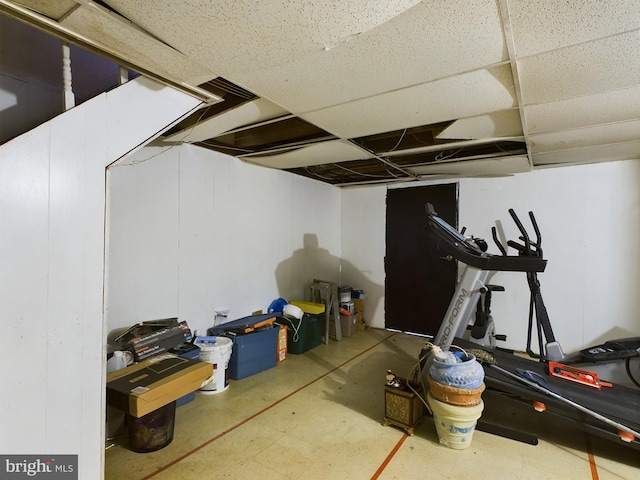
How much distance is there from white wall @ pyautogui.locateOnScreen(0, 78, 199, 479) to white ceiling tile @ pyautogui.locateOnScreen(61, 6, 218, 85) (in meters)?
0.17

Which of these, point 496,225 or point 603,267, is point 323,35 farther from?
point 603,267

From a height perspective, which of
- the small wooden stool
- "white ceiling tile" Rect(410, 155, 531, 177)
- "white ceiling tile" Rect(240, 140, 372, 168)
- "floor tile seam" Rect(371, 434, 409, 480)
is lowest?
"floor tile seam" Rect(371, 434, 409, 480)

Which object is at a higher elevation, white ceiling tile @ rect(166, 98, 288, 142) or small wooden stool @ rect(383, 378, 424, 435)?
white ceiling tile @ rect(166, 98, 288, 142)

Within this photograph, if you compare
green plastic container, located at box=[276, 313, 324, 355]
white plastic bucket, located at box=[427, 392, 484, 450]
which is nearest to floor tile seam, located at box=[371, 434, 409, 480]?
white plastic bucket, located at box=[427, 392, 484, 450]

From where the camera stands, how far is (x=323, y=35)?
4.33 ft

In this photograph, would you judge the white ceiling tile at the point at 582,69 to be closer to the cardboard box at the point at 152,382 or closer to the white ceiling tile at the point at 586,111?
the white ceiling tile at the point at 586,111

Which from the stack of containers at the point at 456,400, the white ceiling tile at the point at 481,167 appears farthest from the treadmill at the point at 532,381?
the white ceiling tile at the point at 481,167

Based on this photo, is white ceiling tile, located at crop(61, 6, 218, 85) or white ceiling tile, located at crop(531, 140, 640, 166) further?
white ceiling tile, located at crop(531, 140, 640, 166)

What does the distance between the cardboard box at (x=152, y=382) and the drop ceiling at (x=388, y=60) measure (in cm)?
177

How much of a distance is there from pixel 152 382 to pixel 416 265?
3.56 meters

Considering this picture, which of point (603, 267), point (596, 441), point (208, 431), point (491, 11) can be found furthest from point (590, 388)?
point (208, 431)

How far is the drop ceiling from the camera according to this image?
1.20m

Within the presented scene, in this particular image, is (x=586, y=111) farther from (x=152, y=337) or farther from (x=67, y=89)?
(x=152, y=337)

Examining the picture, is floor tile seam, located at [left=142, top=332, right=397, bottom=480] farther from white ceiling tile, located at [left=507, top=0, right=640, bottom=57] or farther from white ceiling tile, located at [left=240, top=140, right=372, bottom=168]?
white ceiling tile, located at [left=507, top=0, right=640, bottom=57]
